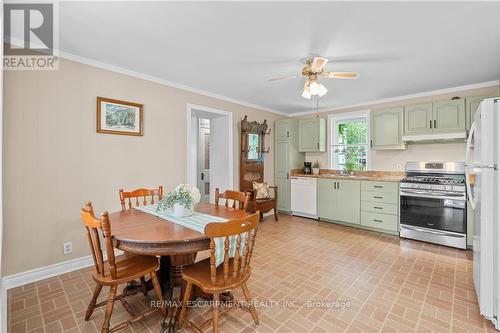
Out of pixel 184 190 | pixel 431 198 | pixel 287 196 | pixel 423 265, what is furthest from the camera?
pixel 287 196

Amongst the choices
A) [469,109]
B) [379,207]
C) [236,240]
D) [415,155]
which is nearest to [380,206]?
[379,207]

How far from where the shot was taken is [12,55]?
2352 mm

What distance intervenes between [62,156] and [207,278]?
84.9 inches

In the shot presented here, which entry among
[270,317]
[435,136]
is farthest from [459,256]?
[270,317]

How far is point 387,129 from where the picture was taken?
13.9ft

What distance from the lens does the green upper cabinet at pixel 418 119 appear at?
3832mm

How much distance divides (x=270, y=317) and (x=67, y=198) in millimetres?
2427

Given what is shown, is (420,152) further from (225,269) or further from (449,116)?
(225,269)

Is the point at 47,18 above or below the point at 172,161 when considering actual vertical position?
above

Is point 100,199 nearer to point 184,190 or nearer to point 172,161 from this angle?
point 172,161

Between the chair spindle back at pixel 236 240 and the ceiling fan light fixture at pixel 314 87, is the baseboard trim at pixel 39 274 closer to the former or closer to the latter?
the chair spindle back at pixel 236 240

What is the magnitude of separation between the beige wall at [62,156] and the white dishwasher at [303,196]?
287cm

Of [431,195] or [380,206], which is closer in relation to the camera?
[431,195]

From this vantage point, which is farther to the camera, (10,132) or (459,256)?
(459,256)
